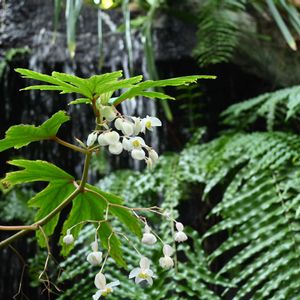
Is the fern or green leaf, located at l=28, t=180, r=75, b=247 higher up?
the fern

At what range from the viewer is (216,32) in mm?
2025

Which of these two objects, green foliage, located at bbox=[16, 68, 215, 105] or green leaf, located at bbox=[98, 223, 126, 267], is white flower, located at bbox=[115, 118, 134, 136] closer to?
green foliage, located at bbox=[16, 68, 215, 105]

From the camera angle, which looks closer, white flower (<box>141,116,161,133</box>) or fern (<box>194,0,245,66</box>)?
white flower (<box>141,116,161,133</box>)

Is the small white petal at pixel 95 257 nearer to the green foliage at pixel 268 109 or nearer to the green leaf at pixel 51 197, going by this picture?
the green leaf at pixel 51 197

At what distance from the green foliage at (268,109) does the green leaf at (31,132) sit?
108 cm

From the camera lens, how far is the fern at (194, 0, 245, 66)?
2002 millimetres

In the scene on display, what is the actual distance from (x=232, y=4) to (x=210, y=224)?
36.4 inches

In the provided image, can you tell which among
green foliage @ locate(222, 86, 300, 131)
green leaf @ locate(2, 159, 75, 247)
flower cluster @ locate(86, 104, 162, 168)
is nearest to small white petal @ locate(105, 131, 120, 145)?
flower cluster @ locate(86, 104, 162, 168)

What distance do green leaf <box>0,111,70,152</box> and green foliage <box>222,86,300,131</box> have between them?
3.53ft

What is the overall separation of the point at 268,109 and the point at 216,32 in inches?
17.2

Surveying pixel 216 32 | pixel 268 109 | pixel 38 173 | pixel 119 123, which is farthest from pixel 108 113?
pixel 216 32

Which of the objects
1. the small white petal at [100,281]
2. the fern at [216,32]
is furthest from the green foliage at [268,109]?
the small white petal at [100,281]

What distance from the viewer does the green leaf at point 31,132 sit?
25.1 inches

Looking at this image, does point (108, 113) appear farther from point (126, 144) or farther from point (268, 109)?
point (268, 109)
